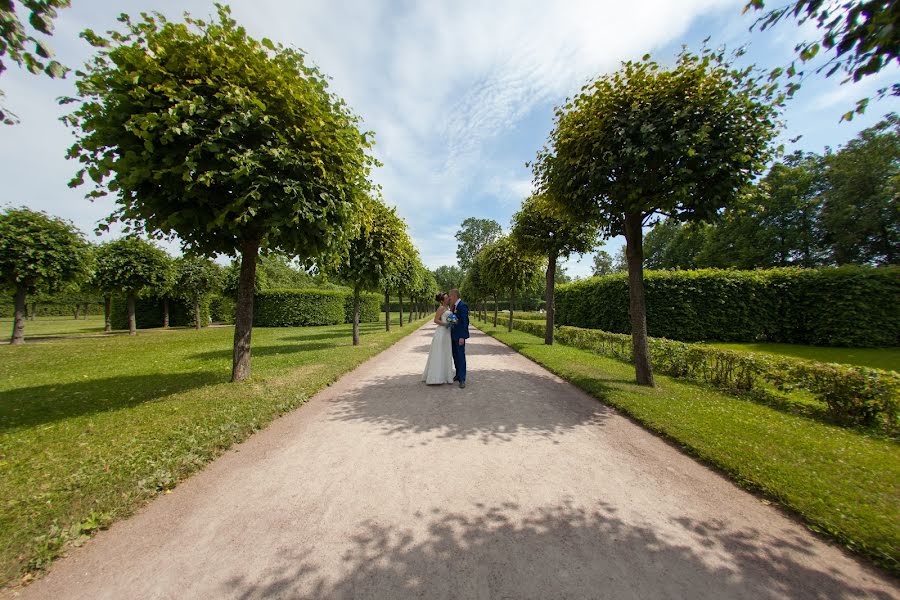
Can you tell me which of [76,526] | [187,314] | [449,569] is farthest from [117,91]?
[187,314]

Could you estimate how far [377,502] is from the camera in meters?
3.27

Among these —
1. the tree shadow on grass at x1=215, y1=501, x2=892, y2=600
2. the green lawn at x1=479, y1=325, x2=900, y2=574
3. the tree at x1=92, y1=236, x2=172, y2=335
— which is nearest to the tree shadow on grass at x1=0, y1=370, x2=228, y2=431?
the tree shadow on grass at x1=215, y1=501, x2=892, y2=600

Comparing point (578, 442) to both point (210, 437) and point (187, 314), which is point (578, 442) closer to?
point (210, 437)

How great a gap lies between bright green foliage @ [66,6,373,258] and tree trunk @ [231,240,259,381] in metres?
0.77

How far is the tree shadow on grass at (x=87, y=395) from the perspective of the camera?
551 centimetres

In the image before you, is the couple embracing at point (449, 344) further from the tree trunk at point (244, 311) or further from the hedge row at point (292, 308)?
the hedge row at point (292, 308)

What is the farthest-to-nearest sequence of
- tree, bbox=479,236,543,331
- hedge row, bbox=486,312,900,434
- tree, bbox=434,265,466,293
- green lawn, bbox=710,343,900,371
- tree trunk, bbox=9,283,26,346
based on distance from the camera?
tree, bbox=434,265,466,293
tree, bbox=479,236,543,331
tree trunk, bbox=9,283,26,346
green lawn, bbox=710,343,900,371
hedge row, bbox=486,312,900,434

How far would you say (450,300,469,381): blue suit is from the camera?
308 inches

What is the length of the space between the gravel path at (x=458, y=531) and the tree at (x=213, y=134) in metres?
4.17

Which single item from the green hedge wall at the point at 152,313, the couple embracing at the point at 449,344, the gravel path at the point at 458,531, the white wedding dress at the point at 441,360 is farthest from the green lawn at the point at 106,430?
the green hedge wall at the point at 152,313

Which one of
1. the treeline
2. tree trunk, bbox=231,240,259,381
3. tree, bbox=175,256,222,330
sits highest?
the treeline

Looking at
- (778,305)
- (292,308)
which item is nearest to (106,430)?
(778,305)

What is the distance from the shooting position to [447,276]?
3718 inches

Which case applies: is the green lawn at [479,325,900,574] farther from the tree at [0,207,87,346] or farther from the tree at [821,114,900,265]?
the tree at [821,114,900,265]
